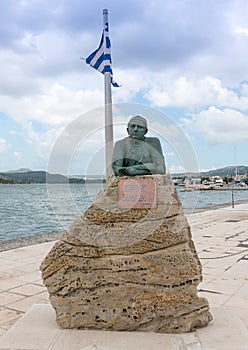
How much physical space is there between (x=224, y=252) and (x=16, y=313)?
4.92 metres

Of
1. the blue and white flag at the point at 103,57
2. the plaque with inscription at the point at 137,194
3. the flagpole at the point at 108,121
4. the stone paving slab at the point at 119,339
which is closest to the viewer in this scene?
the stone paving slab at the point at 119,339

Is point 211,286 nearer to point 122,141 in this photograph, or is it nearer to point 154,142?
point 154,142

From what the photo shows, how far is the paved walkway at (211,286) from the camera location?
3.68 meters

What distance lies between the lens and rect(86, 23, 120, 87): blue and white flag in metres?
7.16

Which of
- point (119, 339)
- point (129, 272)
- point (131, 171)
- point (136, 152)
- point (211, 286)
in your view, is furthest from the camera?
point (211, 286)

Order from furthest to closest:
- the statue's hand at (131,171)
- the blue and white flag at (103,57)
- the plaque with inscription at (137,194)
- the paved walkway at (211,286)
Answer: the blue and white flag at (103,57) < the statue's hand at (131,171) < the plaque with inscription at (137,194) < the paved walkway at (211,286)

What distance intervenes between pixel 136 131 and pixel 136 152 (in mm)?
225

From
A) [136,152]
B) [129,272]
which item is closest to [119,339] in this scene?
[129,272]

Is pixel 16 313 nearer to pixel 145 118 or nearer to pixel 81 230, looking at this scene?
pixel 81 230

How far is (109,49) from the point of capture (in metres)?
7.26

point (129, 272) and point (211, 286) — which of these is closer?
point (129, 272)

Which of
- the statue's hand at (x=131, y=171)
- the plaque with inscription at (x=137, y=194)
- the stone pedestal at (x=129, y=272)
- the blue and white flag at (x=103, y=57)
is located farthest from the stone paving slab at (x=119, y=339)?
the blue and white flag at (x=103, y=57)

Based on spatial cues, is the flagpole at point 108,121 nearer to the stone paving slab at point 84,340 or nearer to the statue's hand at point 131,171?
the statue's hand at point 131,171

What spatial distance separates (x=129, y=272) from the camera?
3.82 m
